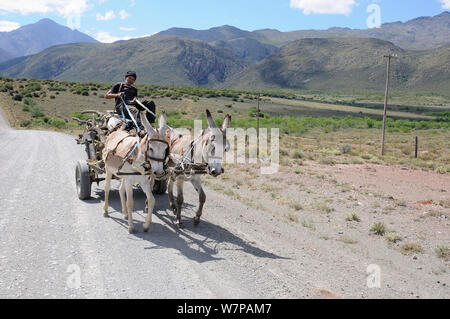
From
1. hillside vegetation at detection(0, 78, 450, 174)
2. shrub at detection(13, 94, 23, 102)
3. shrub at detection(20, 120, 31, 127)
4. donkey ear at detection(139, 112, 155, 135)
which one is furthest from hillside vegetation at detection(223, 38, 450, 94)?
donkey ear at detection(139, 112, 155, 135)

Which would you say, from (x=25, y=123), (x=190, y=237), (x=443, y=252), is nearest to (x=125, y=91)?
(x=190, y=237)

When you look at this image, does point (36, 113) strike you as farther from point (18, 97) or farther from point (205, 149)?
point (205, 149)

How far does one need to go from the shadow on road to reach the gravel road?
0.02 metres

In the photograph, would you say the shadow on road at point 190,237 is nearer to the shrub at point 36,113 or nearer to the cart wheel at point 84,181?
the cart wheel at point 84,181

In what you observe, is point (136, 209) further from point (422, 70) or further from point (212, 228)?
point (422, 70)

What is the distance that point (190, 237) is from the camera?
279 inches

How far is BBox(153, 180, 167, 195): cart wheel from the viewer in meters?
10.1

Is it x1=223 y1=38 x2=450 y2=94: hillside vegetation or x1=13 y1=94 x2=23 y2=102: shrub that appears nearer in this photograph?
x1=13 y1=94 x2=23 y2=102: shrub

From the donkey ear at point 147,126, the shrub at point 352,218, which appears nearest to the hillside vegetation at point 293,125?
the shrub at point 352,218

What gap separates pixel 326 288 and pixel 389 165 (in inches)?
669

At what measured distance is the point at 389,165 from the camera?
20.2 m

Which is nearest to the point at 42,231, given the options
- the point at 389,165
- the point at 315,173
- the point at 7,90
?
the point at 315,173

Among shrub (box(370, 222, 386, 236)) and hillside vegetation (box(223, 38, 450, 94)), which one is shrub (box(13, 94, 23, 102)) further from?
hillside vegetation (box(223, 38, 450, 94))

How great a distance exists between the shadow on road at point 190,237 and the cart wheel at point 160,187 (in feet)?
3.87
